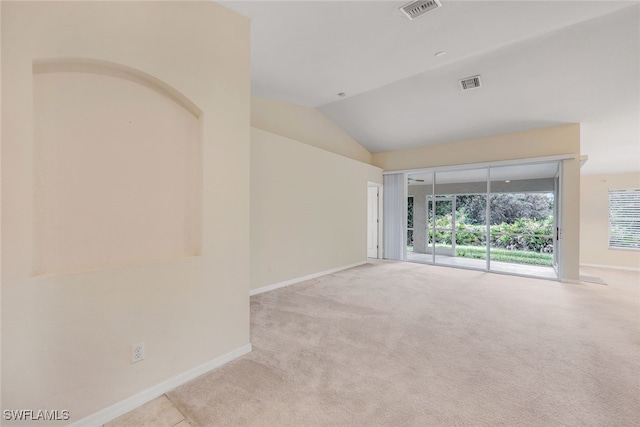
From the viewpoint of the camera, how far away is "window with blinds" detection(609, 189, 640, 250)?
649 centimetres

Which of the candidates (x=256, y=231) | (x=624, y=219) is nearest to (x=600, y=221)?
(x=624, y=219)

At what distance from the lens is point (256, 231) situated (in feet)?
13.7

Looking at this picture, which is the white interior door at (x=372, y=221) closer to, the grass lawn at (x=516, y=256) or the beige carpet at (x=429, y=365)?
the grass lawn at (x=516, y=256)

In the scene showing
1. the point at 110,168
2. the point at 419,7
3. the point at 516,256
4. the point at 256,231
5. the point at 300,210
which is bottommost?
the point at 516,256

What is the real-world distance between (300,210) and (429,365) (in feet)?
10.6

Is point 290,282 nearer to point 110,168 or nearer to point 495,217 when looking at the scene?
point 110,168

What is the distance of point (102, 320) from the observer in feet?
5.33

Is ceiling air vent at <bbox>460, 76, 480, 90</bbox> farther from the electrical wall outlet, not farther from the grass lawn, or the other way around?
the electrical wall outlet

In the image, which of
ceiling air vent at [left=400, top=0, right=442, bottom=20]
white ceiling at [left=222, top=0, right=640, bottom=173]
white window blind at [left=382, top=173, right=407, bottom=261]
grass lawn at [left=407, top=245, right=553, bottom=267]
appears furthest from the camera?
white window blind at [left=382, top=173, right=407, bottom=261]

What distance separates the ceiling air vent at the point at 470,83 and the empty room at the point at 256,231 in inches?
1.1

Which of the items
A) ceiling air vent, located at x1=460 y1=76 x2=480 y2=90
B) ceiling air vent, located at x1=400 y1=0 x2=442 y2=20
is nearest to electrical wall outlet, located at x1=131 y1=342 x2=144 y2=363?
ceiling air vent, located at x1=400 y1=0 x2=442 y2=20

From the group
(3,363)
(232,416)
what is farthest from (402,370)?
(3,363)

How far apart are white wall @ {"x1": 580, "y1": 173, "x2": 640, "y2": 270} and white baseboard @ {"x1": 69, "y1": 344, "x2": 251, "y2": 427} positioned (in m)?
9.17

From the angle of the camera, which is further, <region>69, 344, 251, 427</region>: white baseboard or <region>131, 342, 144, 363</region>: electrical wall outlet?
<region>131, 342, 144, 363</region>: electrical wall outlet
